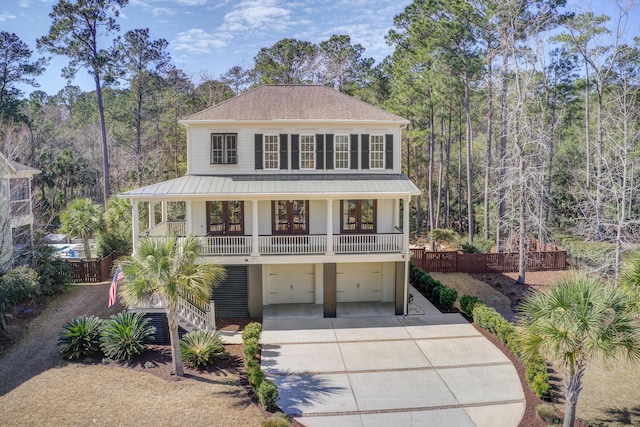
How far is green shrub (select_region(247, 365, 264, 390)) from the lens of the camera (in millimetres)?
11766

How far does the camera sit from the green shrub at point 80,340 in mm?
13992

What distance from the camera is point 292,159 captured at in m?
19.7

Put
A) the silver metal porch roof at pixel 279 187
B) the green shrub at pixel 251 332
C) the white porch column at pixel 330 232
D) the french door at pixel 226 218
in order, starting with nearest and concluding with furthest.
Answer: the green shrub at pixel 251 332 → the silver metal porch roof at pixel 279 187 → the white porch column at pixel 330 232 → the french door at pixel 226 218

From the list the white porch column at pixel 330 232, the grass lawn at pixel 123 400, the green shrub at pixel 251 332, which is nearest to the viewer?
the grass lawn at pixel 123 400

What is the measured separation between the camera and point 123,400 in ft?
37.7

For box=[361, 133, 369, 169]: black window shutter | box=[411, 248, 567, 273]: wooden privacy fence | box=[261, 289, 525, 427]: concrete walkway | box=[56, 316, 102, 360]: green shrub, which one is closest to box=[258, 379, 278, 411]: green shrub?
box=[261, 289, 525, 427]: concrete walkway

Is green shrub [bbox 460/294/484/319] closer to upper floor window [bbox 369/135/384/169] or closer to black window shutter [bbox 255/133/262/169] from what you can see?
upper floor window [bbox 369/135/384/169]

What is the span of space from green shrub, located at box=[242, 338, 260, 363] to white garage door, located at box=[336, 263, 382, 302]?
270 inches

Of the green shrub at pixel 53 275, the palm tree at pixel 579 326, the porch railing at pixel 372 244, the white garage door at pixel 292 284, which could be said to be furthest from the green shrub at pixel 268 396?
the green shrub at pixel 53 275

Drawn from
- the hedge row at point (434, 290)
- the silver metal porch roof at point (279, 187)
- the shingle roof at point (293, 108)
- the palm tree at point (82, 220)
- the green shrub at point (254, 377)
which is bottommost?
the green shrub at point (254, 377)

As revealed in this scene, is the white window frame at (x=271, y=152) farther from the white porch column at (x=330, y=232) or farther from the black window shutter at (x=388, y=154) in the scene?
the black window shutter at (x=388, y=154)

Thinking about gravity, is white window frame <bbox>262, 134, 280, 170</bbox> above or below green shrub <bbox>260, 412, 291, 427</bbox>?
above

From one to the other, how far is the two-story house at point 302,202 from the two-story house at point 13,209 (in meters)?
6.63

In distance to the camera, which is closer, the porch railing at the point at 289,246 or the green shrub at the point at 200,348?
the green shrub at the point at 200,348
